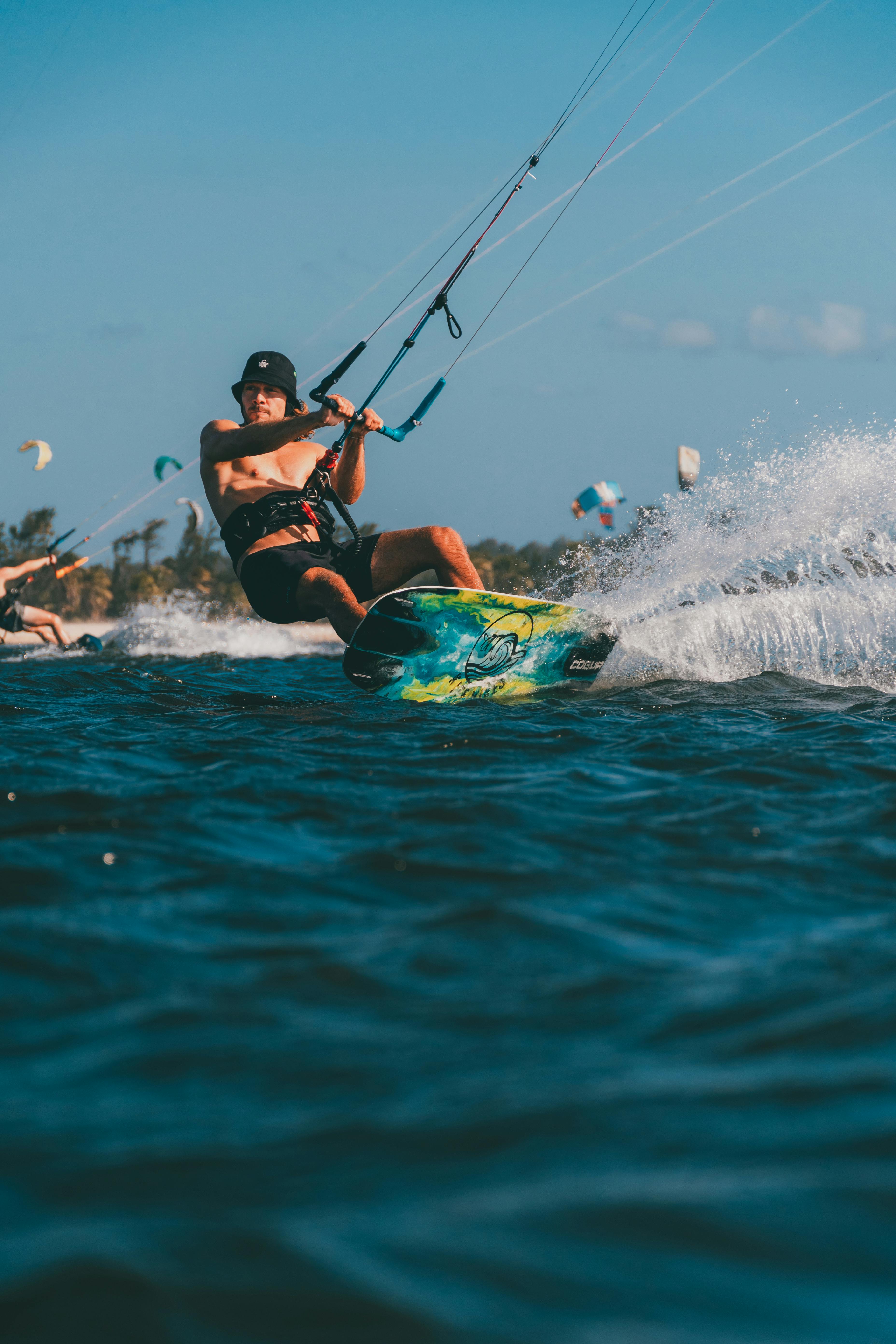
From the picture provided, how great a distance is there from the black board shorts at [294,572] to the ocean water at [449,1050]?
237cm

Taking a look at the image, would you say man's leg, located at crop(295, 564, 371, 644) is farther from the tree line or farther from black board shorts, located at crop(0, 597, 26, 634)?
the tree line

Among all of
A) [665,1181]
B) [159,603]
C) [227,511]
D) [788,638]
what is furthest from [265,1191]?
[159,603]

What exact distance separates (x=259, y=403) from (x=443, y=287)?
1.48 meters

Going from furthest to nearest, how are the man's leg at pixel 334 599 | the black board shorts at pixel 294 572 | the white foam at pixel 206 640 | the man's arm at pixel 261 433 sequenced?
the white foam at pixel 206 640, the black board shorts at pixel 294 572, the man's leg at pixel 334 599, the man's arm at pixel 261 433

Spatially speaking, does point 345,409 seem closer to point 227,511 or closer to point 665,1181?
point 227,511

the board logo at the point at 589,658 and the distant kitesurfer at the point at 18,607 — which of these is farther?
the distant kitesurfer at the point at 18,607

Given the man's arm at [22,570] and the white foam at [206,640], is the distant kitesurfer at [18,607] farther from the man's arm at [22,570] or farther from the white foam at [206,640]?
the white foam at [206,640]

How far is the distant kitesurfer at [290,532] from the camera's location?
236 inches

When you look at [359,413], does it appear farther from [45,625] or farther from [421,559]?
[45,625]

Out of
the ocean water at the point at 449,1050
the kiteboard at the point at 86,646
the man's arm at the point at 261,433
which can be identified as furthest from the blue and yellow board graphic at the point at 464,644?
the kiteboard at the point at 86,646

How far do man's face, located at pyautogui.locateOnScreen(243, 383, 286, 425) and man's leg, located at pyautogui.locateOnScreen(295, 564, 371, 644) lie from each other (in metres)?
1.17

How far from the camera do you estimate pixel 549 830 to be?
284cm


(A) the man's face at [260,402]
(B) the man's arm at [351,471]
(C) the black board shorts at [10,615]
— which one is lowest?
(C) the black board shorts at [10,615]

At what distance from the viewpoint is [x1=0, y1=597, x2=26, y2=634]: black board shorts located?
13305 mm
